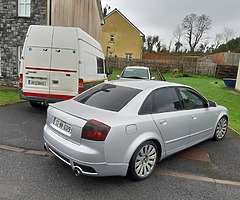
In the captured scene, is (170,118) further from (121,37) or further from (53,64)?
(121,37)

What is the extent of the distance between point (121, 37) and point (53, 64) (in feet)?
99.9

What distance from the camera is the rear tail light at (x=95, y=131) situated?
9.52 ft

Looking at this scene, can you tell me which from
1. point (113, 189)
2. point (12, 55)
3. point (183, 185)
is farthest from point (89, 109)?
point (12, 55)

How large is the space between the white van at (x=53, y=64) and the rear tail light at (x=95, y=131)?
3711 millimetres

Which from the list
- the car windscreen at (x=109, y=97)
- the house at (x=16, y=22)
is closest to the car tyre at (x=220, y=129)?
the car windscreen at (x=109, y=97)

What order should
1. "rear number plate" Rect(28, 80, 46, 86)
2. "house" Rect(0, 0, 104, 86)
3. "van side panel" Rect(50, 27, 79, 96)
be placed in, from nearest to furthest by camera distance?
"van side panel" Rect(50, 27, 79, 96) < "rear number plate" Rect(28, 80, 46, 86) < "house" Rect(0, 0, 104, 86)

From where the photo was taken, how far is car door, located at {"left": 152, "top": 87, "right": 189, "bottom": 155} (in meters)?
3.64

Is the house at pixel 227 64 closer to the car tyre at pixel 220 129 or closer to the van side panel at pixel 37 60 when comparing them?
the car tyre at pixel 220 129

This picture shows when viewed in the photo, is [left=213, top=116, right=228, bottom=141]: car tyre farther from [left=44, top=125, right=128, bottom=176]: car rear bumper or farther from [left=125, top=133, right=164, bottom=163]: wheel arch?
[left=44, top=125, right=128, bottom=176]: car rear bumper

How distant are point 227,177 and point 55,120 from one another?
3.05m

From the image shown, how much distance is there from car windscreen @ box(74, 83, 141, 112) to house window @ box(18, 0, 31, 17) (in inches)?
404

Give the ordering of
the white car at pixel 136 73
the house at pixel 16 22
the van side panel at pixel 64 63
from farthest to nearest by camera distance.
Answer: the white car at pixel 136 73 → the house at pixel 16 22 → the van side panel at pixel 64 63

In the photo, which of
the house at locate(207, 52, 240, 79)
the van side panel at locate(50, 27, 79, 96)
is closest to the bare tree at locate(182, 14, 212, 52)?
the house at locate(207, 52, 240, 79)

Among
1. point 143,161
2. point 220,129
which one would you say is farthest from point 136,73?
point 143,161
